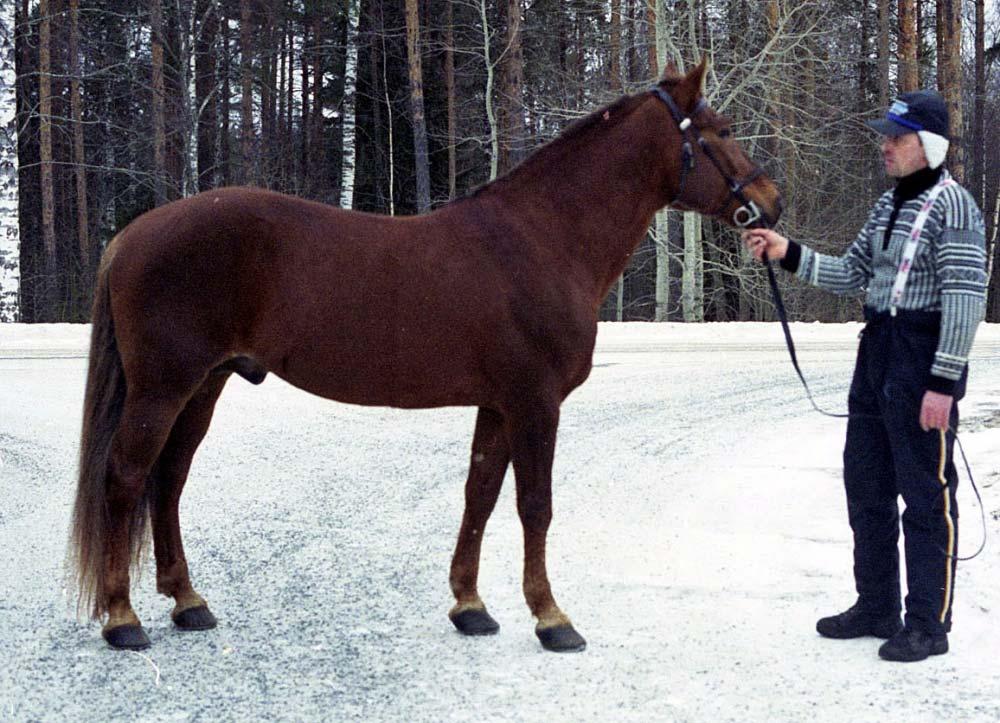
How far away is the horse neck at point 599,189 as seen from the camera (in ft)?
14.4

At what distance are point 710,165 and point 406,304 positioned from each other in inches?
51.6

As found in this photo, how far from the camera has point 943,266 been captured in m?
3.95

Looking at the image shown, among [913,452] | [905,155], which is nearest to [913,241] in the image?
[905,155]

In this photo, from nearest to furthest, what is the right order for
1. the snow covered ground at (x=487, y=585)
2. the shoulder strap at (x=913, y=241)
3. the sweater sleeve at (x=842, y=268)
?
the snow covered ground at (x=487, y=585)
the shoulder strap at (x=913, y=241)
the sweater sleeve at (x=842, y=268)

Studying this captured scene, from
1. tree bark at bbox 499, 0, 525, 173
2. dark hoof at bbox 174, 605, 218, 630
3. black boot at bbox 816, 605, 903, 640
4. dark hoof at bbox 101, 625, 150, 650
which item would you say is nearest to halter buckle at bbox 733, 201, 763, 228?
black boot at bbox 816, 605, 903, 640

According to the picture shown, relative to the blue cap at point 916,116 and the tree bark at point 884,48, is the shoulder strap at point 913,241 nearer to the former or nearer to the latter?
the blue cap at point 916,116

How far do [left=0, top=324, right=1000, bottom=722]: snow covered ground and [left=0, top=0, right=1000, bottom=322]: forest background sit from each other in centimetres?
1187

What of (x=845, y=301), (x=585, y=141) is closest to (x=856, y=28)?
(x=845, y=301)

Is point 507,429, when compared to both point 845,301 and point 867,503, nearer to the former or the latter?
point 867,503

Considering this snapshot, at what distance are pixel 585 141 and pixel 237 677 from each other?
96.1 inches

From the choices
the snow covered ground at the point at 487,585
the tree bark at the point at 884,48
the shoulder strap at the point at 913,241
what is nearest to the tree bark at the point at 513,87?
the tree bark at the point at 884,48

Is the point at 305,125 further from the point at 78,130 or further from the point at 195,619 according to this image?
the point at 195,619

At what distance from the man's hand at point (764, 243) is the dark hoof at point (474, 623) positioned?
1783mm

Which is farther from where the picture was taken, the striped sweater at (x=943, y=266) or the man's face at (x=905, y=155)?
the man's face at (x=905, y=155)
